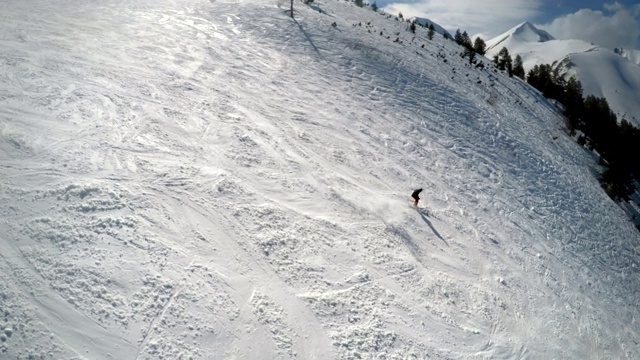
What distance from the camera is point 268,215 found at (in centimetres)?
1021

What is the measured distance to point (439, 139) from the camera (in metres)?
18.0

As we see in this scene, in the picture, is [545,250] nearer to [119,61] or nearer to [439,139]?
[439,139]

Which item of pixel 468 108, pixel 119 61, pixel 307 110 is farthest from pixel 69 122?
pixel 468 108

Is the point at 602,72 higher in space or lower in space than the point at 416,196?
higher

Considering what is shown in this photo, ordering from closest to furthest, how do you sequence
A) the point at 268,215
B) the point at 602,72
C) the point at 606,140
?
the point at 268,215 < the point at 606,140 < the point at 602,72

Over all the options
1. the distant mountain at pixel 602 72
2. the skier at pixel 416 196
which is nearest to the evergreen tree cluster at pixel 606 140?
the skier at pixel 416 196

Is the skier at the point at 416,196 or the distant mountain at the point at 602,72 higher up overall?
the distant mountain at the point at 602,72

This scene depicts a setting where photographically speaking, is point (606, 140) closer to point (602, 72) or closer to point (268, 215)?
point (268, 215)

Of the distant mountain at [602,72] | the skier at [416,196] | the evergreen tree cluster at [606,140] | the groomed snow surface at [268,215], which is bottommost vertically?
the groomed snow surface at [268,215]

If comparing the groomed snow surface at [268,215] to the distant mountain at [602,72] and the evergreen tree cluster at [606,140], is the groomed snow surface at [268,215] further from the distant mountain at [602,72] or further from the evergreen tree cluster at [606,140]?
the distant mountain at [602,72]

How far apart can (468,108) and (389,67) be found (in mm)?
5987

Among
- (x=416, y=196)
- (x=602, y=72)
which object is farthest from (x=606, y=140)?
(x=602, y=72)

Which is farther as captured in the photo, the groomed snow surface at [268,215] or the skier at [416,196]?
the skier at [416,196]

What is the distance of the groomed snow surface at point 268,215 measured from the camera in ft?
24.1
